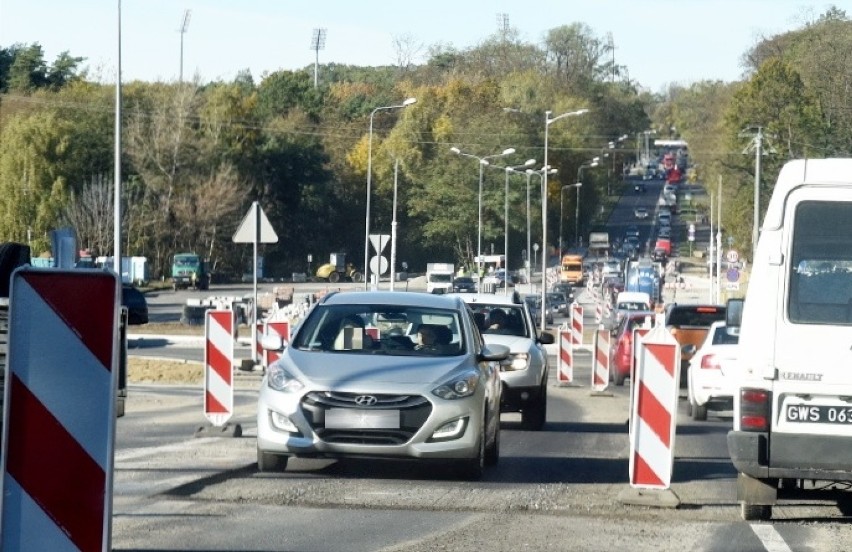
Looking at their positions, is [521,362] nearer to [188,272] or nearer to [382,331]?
[382,331]

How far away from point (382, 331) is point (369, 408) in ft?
5.60

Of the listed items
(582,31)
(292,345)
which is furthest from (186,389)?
A: (582,31)

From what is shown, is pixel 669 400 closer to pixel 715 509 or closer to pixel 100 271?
pixel 715 509

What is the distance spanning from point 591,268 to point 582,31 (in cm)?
3896

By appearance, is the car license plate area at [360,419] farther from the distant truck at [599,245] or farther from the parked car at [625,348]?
the distant truck at [599,245]

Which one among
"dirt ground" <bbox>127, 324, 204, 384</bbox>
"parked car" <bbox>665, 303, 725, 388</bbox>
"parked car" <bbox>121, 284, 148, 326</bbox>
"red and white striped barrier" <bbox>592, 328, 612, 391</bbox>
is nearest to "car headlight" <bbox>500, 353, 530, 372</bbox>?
"red and white striped barrier" <bbox>592, 328, 612, 391</bbox>

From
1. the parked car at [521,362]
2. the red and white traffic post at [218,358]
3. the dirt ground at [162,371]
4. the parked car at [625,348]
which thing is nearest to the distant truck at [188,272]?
the dirt ground at [162,371]

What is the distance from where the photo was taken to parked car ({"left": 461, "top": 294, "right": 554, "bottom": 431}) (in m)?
18.1

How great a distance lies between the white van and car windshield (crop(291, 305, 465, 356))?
3.84 meters

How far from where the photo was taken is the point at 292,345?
12945mm

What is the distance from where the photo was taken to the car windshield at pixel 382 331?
42.8 ft

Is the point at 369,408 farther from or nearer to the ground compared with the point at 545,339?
farther from the ground

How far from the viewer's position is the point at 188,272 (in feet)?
279

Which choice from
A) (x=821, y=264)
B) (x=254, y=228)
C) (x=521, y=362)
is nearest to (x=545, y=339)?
(x=521, y=362)
